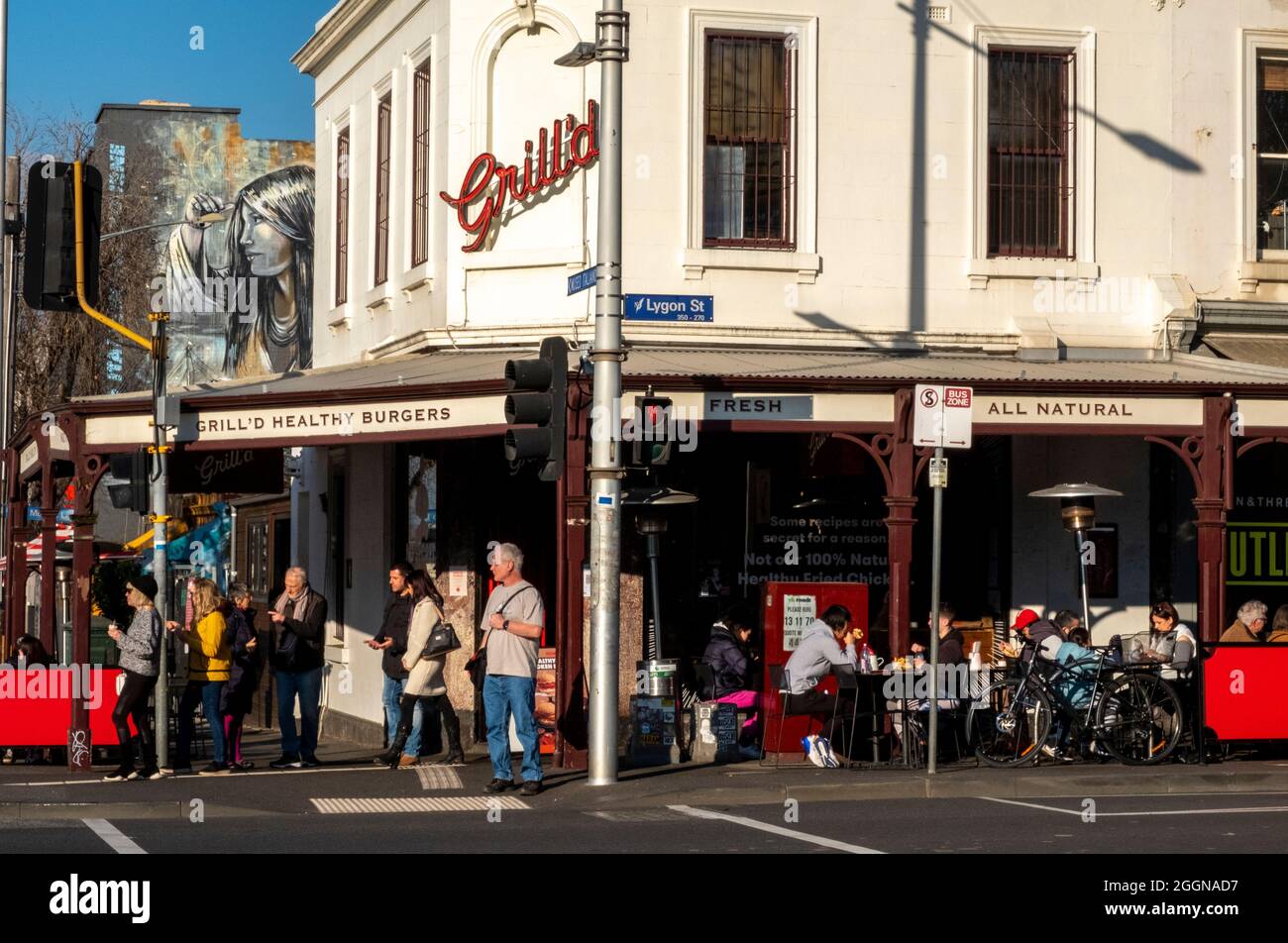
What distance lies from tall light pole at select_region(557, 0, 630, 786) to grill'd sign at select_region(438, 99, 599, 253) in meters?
3.96

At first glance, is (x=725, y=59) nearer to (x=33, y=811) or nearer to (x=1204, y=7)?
(x=1204, y=7)

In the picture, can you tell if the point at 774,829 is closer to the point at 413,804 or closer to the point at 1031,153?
the point at 413,804

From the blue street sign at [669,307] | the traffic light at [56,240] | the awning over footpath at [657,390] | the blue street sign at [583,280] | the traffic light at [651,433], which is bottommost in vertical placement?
the traffic light at [651,433]

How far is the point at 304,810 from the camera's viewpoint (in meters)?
14.7

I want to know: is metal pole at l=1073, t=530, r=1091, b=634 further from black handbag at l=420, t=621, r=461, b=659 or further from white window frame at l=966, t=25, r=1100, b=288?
black handbag at l=420, t=621, r=461, b=659

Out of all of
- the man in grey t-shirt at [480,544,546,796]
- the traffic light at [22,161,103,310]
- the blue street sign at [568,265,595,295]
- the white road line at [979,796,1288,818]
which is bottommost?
the white road line at [979,796,1288,818]

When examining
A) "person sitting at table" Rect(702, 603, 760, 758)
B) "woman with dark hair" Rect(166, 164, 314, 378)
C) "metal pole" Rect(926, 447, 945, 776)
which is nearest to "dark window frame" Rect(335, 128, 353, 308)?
"person sitting at table" Rect(702, 603, 760, 758)

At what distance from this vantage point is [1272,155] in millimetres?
21453

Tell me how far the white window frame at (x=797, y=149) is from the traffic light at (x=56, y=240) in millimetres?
5773

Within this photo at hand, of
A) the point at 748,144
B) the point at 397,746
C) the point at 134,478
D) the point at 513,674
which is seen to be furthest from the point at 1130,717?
the point at 134,478

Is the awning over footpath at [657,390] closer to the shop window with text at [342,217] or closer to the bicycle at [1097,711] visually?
the bicycle at [1097,711]

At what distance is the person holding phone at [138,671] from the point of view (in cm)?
1653

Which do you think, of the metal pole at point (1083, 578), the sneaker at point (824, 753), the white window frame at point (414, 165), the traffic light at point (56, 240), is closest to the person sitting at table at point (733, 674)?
the sneaker at point (824, 753)

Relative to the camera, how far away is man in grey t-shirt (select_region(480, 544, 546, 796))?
15.3 m
